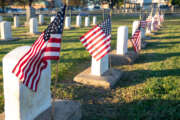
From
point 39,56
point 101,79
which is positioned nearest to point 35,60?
Answer: point 39,56

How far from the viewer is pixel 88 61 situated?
818 centimetres

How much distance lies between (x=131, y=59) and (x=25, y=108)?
5.35 metres

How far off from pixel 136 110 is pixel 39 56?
7.41 feet

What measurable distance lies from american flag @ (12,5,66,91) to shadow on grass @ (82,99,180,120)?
150 centimetres

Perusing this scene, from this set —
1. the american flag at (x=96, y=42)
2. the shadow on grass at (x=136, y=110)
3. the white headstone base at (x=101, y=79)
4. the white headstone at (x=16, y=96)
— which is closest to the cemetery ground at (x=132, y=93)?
the shadow on grass at (x=136, y=110)

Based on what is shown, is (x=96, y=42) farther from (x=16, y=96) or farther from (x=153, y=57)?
(x=153, y=57)

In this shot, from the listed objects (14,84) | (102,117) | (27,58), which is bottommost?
(102,117)

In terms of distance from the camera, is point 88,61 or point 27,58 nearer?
point 27,58

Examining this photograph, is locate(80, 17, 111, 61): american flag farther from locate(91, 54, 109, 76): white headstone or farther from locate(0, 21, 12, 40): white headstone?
locate(0, 21, 12, 40): white headstone

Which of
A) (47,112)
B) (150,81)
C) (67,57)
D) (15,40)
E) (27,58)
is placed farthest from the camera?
(15,40)

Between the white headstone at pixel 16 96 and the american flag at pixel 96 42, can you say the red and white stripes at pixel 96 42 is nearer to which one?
the american flag at pixel 96 42

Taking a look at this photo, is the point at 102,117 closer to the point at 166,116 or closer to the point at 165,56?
the point at 166,116

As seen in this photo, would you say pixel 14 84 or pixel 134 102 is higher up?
pixel 14 84

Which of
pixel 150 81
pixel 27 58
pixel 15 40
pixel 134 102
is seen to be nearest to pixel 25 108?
pixel 27 58
